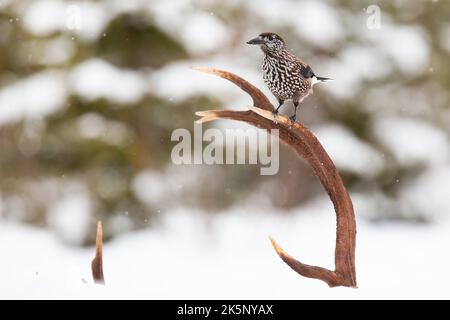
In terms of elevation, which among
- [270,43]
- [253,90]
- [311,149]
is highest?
[270,43]

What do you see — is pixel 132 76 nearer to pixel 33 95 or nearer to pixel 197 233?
pixel 33 95

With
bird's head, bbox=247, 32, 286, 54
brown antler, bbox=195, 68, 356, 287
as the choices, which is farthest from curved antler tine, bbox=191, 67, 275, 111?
bird's head, bbox=247, 32, 286, 54

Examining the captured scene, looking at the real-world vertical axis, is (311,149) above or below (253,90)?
below

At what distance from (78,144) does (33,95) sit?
0.58m

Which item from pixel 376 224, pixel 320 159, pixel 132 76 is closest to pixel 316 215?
pixel 376 224

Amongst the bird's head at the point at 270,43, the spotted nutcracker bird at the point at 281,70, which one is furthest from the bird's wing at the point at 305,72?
the bird's head at the point at 270,43

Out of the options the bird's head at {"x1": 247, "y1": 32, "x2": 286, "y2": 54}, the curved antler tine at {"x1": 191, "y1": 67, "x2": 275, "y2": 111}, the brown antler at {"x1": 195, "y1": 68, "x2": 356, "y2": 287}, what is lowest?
the brown antler at {"x1": 195, "y1": 68, "x2": 356, "y2": 287}

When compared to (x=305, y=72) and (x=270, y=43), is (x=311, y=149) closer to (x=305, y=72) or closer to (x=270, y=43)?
(x=305, y=72)

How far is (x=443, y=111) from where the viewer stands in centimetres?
518

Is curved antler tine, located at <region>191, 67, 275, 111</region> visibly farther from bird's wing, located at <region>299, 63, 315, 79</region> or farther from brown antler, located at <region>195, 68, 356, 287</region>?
bird's wing, located at <region>299, 63, 315, 79</region>

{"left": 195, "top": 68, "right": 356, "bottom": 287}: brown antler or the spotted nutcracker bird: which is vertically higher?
the spotted nutcracker bird

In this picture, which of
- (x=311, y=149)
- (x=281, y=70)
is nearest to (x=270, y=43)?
(x=281, y=70)

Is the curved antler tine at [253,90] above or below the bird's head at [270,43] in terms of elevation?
below

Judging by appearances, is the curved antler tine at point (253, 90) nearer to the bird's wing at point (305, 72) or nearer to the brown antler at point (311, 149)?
the brown antler at point (311, 149)
